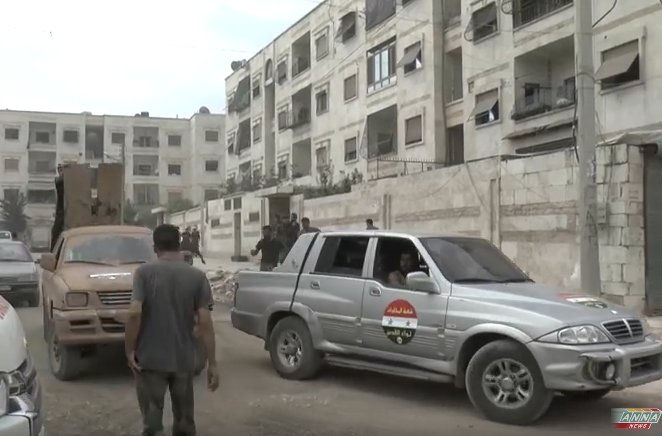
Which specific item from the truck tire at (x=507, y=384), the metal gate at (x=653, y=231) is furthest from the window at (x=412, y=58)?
the truck tire at (x=507, y=384)

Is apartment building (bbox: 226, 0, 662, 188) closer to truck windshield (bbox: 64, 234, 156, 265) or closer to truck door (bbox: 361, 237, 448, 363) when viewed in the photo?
truck door (bbox: 361, 237, 448, 363)

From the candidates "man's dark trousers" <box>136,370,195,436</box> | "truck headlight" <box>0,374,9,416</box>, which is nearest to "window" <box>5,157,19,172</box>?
"man's dark trousers" <box>136,370,195,436</box>

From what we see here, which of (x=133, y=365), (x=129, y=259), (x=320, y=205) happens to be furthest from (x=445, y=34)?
(x=133, y=365)

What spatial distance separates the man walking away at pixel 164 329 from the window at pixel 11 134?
73967 millimetres

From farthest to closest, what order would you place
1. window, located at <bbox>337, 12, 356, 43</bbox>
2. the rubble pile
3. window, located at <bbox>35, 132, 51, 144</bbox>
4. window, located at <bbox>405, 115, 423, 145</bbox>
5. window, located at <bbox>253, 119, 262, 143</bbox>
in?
1. window, located at <bbox>35, 132, 51, 144</bbox>
2. window, located at <bbox>253, 119, 262, 143</bbox>
3. window, located at <bbox>337, 12, 356, 43</bbox>
4. window, located at <bbox>405, 115, 423, 145</bbox>
5. the rubble pile

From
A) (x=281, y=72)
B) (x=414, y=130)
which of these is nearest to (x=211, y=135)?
(x=281, y=72)

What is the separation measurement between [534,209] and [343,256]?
9054 millimetres

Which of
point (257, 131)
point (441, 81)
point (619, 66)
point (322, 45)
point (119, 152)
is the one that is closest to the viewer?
point (619, 66)

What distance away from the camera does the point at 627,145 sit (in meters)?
12.9

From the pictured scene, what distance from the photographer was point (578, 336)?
5.97 m

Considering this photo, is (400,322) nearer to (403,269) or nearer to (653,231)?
(403,269)

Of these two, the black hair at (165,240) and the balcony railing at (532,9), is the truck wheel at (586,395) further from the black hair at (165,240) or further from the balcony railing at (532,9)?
the balcony railing at (532,9)

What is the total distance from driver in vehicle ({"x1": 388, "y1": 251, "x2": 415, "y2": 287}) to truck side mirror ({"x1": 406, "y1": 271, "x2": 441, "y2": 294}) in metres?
0.56

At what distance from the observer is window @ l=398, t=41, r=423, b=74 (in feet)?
97.0
